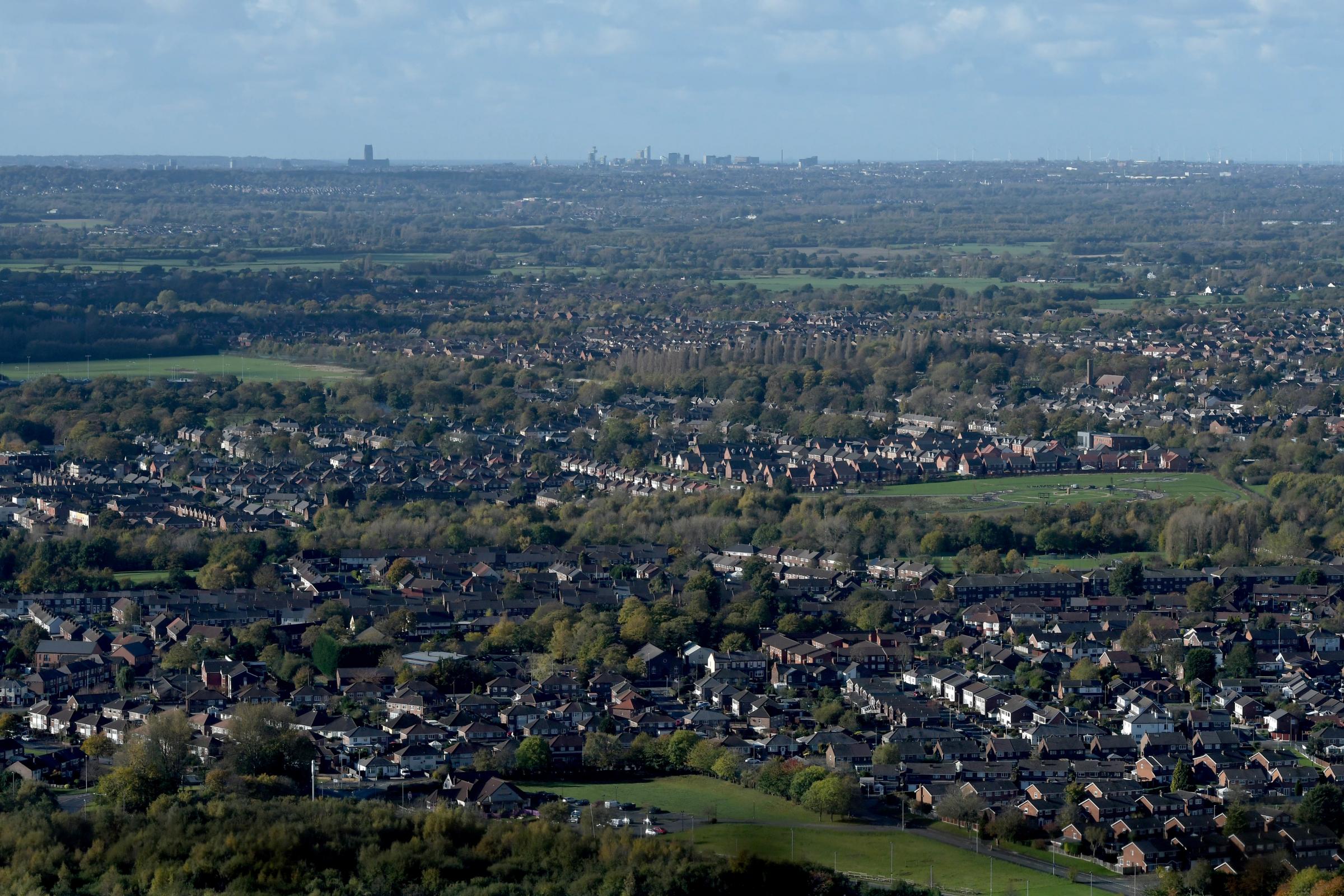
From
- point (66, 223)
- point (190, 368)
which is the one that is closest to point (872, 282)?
point (190, 368)

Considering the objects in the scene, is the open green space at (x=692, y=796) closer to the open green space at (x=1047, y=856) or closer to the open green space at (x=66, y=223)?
the open green space at (x=1047, y=856)

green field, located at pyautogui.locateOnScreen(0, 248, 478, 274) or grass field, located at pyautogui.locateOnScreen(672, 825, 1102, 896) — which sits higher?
grass field, located at pyautogui.locateOnScreen(672, 825, 1102, 896)

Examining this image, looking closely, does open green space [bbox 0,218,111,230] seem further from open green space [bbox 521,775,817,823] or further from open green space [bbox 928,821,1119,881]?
open green space [bbox 928,821,1119,881]

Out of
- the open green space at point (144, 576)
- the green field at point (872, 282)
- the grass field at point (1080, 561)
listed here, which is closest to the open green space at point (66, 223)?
the green field at point (872, 282)

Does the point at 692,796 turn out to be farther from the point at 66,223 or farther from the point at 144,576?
the point at 66,223

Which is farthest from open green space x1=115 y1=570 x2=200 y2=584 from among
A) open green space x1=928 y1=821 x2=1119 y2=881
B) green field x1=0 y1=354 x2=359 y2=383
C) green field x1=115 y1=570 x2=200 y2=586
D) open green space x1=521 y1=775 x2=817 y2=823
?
green field x1=0 y1=354 x2=359 y2=383

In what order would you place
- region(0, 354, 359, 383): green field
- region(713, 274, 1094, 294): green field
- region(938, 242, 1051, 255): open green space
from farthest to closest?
region(938, 242, 1051, 255): open green space, region(713, 274, 1094, 294): green field, region(0, 354, 359, 383): green field

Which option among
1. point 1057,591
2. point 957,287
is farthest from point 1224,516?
point 957,287

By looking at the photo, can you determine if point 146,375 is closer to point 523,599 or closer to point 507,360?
point 507,360
